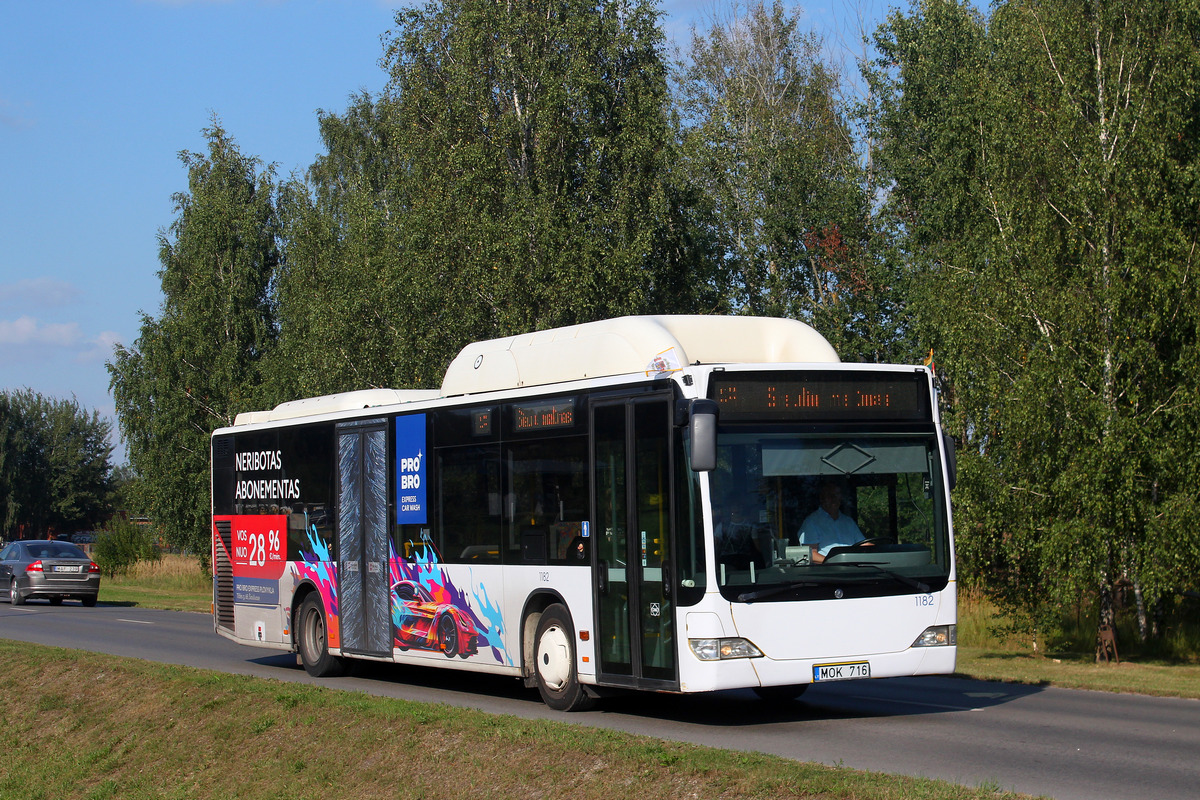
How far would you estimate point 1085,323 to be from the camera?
59.3 ft

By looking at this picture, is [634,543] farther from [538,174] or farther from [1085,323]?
[538,174]

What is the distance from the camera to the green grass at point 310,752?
316 inches

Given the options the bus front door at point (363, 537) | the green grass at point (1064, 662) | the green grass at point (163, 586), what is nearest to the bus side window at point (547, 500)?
the bus front door at point (363, 537)

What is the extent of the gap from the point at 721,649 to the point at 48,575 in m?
28.1

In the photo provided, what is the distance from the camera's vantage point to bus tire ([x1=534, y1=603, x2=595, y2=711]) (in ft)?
39.4

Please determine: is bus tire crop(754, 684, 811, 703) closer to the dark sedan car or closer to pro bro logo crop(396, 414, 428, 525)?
pro bro logo crop(396, 414, 428, 525)

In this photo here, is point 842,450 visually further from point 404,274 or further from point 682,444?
→ point 404,274

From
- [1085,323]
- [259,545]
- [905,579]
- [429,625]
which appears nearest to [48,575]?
[259,545]

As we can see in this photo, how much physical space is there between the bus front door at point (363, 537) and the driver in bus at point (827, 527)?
6069mm

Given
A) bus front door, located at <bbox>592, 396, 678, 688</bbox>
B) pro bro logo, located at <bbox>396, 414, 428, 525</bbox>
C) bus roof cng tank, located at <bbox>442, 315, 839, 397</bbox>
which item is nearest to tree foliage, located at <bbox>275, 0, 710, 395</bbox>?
pro bro logo, located at <bbox>396, 414, 428, 525</bbox>

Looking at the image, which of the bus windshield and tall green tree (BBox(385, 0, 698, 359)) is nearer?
the bus windshield

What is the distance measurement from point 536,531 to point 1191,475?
9.83 m

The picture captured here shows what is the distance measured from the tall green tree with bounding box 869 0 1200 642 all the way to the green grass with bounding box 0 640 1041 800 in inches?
409

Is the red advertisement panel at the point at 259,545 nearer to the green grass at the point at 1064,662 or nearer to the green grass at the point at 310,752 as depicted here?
the green grass at the point at 310,752
